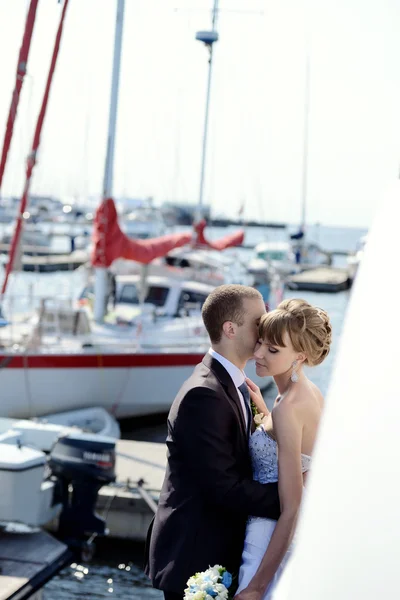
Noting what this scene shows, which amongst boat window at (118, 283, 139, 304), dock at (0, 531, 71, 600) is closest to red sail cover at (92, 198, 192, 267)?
boat window at (118, 283, 139, 304)

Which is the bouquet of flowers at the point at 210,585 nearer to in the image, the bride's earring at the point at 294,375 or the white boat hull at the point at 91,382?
the bride's earring at the point at 294,375

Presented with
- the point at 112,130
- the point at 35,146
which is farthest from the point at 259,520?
the point at 112,130

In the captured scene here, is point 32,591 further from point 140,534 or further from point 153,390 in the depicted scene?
point 153,390

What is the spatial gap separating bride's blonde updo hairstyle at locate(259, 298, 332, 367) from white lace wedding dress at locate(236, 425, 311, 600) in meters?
0.35

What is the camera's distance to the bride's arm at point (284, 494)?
8.22 ft

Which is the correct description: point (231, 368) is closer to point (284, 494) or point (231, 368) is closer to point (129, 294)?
point (284, 494)

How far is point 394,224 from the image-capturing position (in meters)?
1.08

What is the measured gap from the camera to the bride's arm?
251 centimetres

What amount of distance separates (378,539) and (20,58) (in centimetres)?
917

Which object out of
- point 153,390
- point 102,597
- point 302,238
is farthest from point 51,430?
point 302,238

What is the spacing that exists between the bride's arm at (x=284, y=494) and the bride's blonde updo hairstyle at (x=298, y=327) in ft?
0.66

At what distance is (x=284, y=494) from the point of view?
2.54m

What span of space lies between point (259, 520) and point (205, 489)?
23 centimetres

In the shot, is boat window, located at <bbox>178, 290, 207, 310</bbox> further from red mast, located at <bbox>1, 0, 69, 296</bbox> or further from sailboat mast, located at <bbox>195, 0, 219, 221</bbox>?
red mast, located at <bbox>1, 0, 69, 296</bbox>
